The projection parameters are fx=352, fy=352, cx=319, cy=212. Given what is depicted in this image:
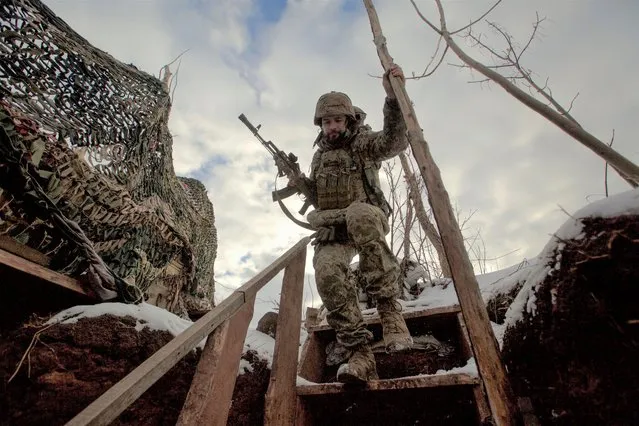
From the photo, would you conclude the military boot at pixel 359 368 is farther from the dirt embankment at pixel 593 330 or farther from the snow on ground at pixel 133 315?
the snow on ground at pixel 133 315

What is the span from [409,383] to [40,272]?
6.50 feet

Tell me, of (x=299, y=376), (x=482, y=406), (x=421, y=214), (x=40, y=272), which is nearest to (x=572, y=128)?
(x=482, y=406)

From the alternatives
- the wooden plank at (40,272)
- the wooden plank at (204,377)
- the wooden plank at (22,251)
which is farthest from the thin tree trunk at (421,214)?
the wooden plank at (22,251)

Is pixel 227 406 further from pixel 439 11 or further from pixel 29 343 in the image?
pixel 439 11

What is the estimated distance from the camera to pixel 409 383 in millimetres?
1865

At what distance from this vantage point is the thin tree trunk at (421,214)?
239 inches

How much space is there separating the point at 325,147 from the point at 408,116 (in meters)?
1.60

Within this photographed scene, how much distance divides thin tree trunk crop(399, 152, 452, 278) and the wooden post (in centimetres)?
431

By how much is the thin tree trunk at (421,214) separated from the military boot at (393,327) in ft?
11.9

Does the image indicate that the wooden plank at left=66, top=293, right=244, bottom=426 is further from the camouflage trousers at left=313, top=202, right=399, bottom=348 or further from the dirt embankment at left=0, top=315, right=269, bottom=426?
the camouflage trousers at left=313, top=202, right=399, bottom=348

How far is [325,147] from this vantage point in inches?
135

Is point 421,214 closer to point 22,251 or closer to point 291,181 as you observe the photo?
point 291,181

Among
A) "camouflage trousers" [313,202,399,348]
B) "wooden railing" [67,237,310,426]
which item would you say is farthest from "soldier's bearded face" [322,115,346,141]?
"wooden railing" [67,237,310,426]

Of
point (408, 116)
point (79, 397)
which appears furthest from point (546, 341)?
point (79, 397)
